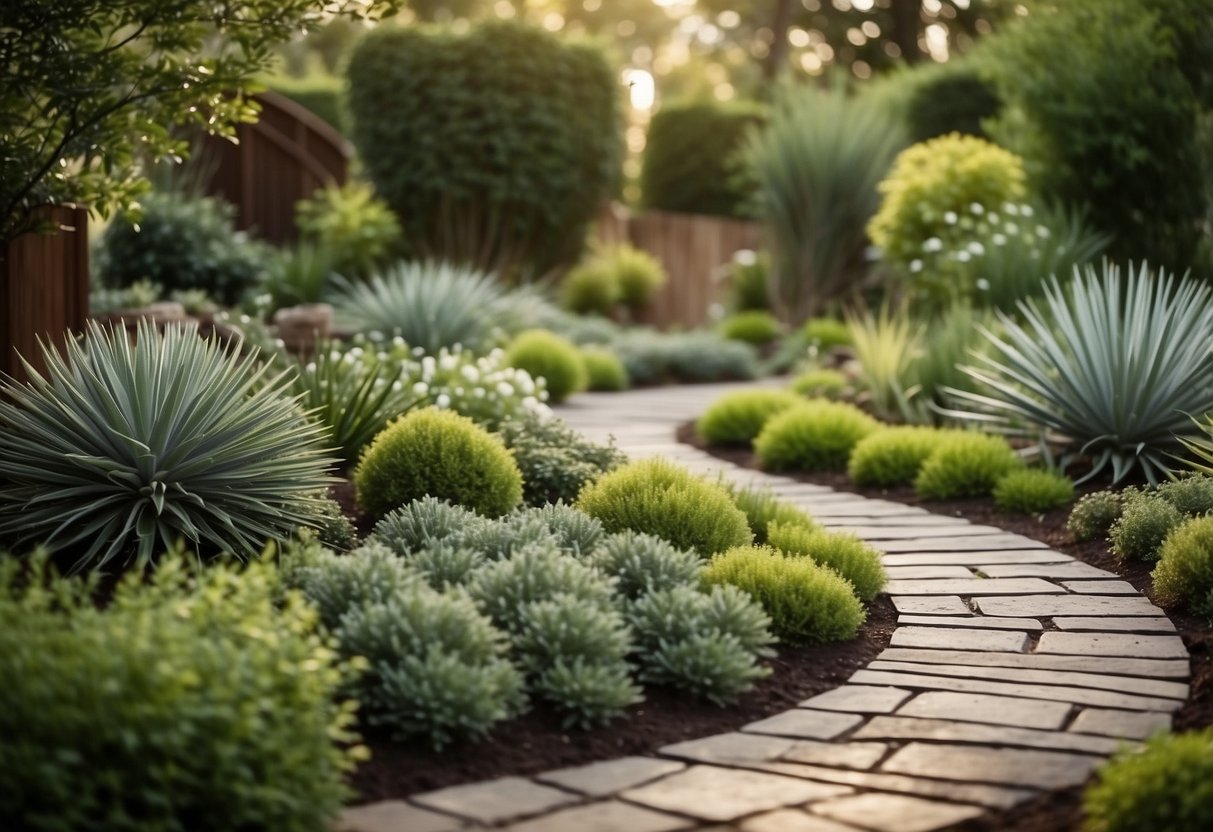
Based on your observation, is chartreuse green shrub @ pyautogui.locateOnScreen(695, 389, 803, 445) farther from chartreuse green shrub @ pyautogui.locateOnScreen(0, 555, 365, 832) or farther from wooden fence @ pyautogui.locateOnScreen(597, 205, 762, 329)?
wooden fence @ pyautogui.locateOnScreen(597, 205, 762, 329)

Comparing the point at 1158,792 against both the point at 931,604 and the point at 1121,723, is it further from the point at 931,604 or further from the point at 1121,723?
the point at 931,604

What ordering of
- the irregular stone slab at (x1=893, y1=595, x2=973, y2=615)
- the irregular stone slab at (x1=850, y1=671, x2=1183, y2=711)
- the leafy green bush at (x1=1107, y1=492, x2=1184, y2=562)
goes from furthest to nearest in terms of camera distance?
the leafy green bush at (x1=1107, y1=492, x2=1184, y2=562) < the irregular stone slab at (x1=893, y1=595, x2=973, y2=615) < the irregular stone slab at (x1=850, y1=671, x2=1183, y2=711)

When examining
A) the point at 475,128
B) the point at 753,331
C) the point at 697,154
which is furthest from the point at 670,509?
the point at 697,154

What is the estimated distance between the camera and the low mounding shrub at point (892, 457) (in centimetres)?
628

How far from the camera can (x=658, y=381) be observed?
36.8 feet

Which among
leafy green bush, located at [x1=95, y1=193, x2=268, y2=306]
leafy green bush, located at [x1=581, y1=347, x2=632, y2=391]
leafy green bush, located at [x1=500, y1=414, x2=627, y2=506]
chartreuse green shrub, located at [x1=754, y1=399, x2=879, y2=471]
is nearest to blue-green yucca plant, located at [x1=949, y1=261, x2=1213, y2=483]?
chartreuse green shrub, located at [x1=754, y1=399, x2=879, y2=471]

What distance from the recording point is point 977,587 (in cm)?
451

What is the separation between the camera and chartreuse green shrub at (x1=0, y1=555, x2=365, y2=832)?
2.38 metres

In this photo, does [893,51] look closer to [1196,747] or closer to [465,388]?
[465,388]

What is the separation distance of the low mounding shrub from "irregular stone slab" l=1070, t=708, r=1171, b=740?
9.60 feet

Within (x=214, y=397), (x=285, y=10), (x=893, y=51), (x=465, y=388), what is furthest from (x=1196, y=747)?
(x=893, y=51)

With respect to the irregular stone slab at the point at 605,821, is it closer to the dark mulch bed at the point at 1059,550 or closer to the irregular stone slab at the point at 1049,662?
the dark mulch bed at the point at 1059,550

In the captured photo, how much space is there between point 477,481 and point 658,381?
257 inches

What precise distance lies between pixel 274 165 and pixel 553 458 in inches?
328
